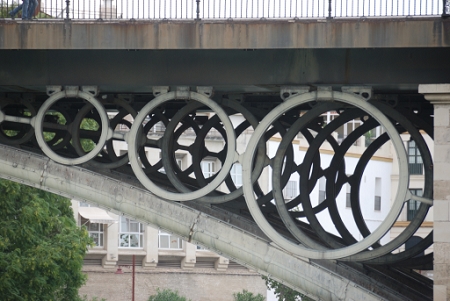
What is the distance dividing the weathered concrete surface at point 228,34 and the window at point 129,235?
57.7 metres

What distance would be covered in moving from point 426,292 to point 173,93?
6.70 m

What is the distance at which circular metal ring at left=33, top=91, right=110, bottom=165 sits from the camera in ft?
91.0

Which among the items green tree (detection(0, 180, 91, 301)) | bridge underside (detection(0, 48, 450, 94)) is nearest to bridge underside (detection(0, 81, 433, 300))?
bridge underside (detection(0, 48, 450, 94))

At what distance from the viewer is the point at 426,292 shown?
28969 mm

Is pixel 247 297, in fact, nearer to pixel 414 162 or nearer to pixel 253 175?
pixel 414 162

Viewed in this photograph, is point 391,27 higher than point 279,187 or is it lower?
higher

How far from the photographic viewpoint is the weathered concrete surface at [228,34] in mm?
24141

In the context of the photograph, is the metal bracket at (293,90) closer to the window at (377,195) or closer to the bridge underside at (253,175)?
the bridge underside at (253,175)

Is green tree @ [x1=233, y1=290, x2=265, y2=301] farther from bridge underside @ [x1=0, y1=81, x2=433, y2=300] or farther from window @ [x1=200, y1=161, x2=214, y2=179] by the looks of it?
bridge underside @ [x1=0, y1=81, x2=433, y2=300]

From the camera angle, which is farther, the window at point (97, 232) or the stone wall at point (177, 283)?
the window at point (97, 232)

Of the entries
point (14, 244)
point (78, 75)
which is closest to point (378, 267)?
point (78, 75)

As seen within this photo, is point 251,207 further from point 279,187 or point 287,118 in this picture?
point 287,118

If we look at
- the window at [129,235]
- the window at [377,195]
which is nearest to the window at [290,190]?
the window at [377,195]

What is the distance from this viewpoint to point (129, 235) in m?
83.3
